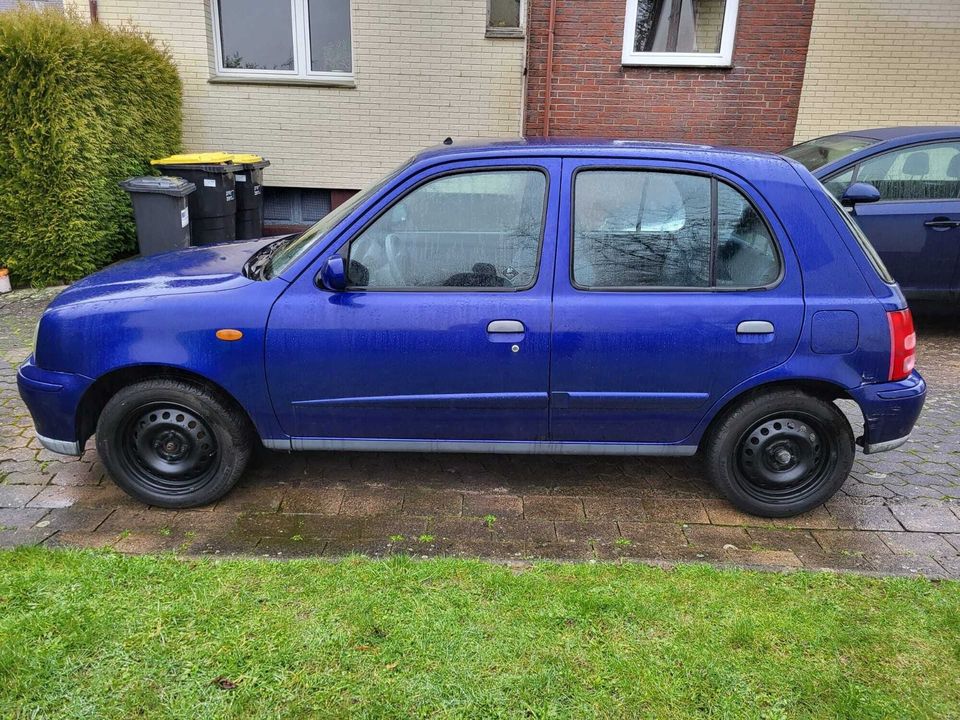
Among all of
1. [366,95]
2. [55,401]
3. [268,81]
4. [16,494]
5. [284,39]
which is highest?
[284,39]

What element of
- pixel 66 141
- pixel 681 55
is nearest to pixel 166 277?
pixel 66 141

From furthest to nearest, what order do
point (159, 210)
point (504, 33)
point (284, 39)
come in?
point (284, 39) → point (504, 33) → point (159, 210)

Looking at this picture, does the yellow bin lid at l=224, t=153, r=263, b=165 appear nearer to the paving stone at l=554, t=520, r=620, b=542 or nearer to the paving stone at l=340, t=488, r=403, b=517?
the paving stone at l=340, t=488, r=403, b=517

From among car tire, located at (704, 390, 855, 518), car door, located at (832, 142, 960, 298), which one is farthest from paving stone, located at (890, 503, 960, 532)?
car door, located at (832, 142, 960, 298)

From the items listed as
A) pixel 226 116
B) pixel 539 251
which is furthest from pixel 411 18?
pixel 539 251

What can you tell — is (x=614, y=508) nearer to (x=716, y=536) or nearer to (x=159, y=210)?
(x=716, y=536)

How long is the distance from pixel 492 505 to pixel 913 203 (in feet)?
15.8

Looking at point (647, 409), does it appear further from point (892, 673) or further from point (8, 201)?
point (8, 201)

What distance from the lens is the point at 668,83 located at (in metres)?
9.34

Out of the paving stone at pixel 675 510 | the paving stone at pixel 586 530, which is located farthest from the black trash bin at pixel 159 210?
the paving stone at pixel 675 510

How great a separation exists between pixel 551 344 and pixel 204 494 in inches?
73.1

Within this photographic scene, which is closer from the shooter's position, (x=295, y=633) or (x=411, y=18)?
(x=295, y=633)

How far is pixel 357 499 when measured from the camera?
3789 mm

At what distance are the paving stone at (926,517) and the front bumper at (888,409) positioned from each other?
16.3 inches
